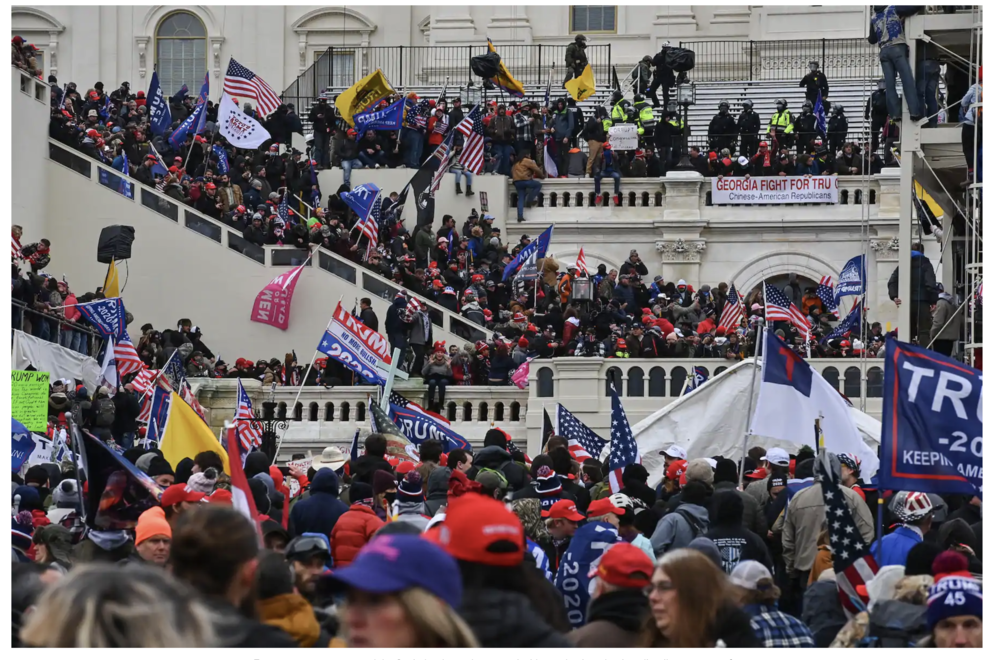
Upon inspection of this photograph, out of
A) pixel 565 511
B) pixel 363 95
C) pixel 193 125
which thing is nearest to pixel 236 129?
pixel 193 125

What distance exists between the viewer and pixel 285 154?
36.0 metres

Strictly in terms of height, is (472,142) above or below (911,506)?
above

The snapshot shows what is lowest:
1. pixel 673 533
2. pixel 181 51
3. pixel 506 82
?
pixel 673 533

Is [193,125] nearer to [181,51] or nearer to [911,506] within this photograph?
[181,51]

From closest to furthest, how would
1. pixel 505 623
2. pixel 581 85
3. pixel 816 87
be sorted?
pixel 505 623 → pixel 816 87 → pixel 581 85

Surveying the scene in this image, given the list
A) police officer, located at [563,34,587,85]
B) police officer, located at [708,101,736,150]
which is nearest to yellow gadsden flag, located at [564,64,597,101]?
police officer, located at [563,34,587,85]

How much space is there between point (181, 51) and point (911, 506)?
1671 inches

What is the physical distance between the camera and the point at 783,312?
2753 cm

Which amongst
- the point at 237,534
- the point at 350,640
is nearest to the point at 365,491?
the point at 237,534

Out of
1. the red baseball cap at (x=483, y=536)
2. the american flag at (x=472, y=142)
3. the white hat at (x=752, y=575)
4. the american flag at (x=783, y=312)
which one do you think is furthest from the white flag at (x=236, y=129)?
the red baseball cap at (x=483, y=536)

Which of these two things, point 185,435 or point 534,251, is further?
point 534,251

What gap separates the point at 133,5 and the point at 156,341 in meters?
21.7

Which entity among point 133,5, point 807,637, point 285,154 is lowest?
point 807,637

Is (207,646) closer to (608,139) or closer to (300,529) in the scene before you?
(300,529)
